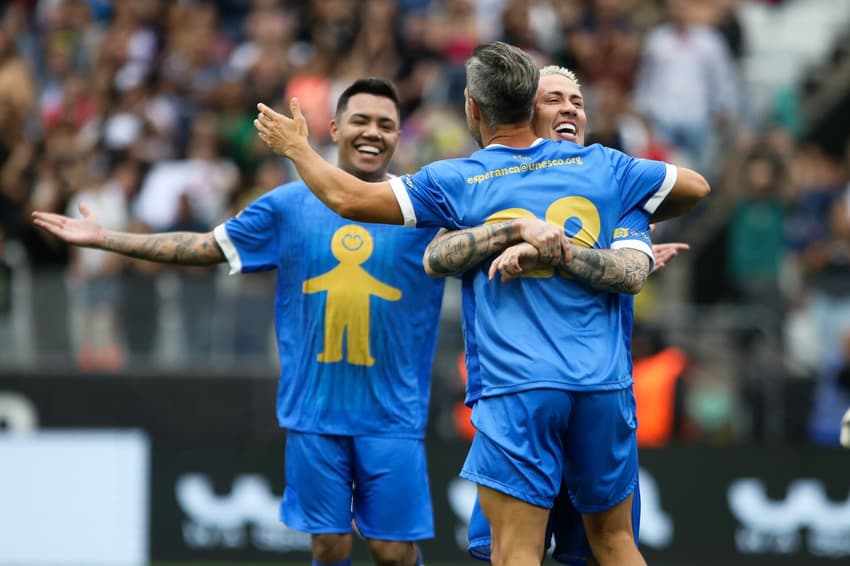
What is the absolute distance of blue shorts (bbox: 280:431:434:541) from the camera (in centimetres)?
753

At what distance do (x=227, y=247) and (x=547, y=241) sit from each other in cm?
231

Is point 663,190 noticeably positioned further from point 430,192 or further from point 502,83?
point 430,192

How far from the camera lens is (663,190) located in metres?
6.29

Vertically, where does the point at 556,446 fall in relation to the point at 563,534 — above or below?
above

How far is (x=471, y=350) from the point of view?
6250 mm

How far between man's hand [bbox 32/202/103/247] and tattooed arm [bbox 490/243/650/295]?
2.30 metres

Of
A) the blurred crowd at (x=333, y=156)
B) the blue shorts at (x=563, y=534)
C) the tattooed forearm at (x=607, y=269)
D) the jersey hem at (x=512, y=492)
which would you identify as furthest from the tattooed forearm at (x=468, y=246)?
the blurred crowd at (x=333, y=156)

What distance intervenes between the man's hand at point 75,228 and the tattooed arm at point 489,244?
Answer: 192cm

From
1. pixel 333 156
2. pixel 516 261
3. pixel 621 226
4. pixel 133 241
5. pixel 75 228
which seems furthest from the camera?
pixel 333 156

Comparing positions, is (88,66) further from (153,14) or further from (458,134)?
(458,134)

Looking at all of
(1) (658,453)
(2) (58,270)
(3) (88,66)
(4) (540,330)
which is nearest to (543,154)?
(4) (540,330)

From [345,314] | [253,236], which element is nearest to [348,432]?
[345,314]

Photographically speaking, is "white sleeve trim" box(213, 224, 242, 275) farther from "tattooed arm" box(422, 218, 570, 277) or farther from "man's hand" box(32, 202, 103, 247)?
"tattooed arm" box(422, 218, 570, 277)

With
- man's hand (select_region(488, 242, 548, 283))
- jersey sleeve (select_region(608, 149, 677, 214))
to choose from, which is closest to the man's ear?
jersey sleeve (select_region(608, 149, 677, 214))
